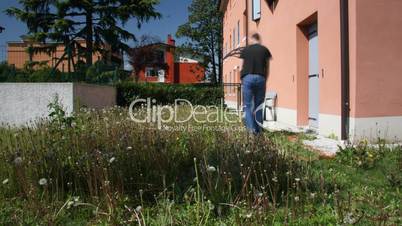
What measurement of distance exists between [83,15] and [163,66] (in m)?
17.8

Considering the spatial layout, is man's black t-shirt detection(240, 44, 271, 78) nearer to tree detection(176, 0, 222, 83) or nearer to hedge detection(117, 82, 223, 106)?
hedge detection(117, 82, 223, 106)

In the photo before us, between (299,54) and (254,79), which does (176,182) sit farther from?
(299,54)

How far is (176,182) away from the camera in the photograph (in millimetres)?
3566

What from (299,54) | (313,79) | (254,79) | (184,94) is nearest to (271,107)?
(299,54)

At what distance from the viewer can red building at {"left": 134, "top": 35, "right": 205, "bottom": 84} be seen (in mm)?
43406

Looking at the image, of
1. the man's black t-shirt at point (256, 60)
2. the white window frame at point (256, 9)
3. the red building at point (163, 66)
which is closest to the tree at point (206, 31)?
the red building at point (163, 66)

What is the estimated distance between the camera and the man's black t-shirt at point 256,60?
723 centimetres

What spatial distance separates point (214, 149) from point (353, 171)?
165cm

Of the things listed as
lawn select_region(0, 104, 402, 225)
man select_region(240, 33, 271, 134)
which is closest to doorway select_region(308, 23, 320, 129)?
man select_region(240, 33, 271, 134)

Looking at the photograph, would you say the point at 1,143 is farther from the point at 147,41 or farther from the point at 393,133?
the point at 147,41

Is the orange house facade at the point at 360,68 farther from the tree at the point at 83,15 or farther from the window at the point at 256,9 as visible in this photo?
the tree at the point at 83,15

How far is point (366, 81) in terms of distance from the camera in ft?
22.2

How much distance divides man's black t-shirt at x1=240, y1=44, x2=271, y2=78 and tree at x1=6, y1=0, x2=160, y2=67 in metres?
19.9

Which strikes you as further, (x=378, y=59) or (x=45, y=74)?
(x=45, y=74)
